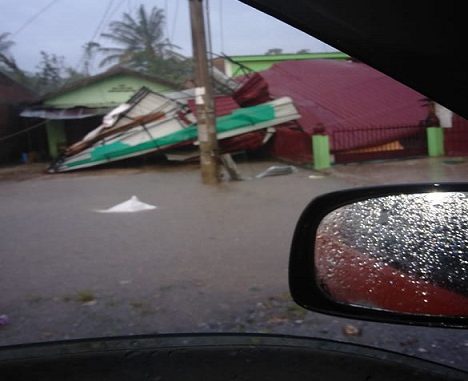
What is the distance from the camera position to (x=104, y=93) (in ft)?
71.9

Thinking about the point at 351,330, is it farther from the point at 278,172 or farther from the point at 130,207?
the point at 278,172

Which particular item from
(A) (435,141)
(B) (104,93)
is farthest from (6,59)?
(A) (435,141)

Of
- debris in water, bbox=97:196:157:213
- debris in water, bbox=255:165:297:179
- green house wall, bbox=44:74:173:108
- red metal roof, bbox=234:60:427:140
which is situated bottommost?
debris in water, bbox=255:165:297:179

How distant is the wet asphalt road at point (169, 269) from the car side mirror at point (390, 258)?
5.17 ft

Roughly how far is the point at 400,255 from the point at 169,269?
12.6ft

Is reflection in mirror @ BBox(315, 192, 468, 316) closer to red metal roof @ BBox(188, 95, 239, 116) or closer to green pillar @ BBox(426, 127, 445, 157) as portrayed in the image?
green pillar @ BBox(426, 127, 445, 157)

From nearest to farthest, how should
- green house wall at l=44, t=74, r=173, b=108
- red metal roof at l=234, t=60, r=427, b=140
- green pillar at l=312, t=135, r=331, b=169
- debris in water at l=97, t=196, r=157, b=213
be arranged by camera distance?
debris in water at l=97, t=196, r=157, b=213 < green pillar at l=312, t=135, r=331, b=169 < red metal roof at l=234, t=60, r=427, b=140 < green house wall at l=44, t=74, r=173, b=108

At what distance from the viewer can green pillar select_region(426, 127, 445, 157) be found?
13.8 m

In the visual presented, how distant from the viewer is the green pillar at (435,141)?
13.8m

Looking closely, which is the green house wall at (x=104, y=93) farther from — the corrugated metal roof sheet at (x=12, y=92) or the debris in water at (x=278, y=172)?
the debris in water at (x=278, y=172)

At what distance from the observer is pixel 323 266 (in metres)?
1.41

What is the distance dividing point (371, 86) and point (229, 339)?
51.9 ft

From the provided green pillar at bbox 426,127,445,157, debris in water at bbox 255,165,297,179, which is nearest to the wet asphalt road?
debris in water at bbox 255,165,297,179

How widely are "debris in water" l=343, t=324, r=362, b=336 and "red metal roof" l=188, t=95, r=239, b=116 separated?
1355 cm
